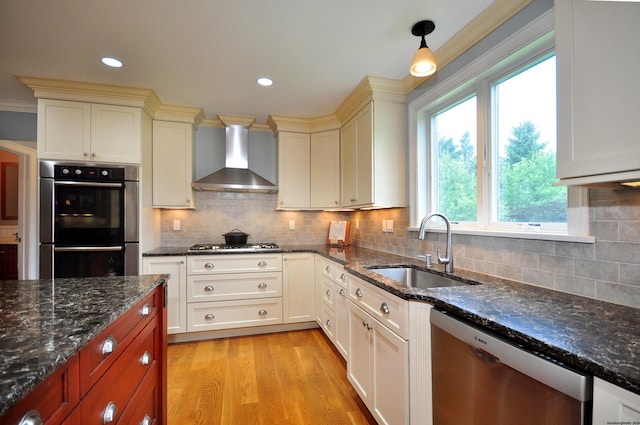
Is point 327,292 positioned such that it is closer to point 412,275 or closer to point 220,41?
point 412,275

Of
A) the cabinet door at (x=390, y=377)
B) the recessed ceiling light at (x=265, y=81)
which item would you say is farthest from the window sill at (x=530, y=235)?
the recessed ceiling light at (x=265, y=81)

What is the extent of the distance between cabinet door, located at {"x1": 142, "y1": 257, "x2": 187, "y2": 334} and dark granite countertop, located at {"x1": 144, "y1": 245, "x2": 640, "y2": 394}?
81.5 inches

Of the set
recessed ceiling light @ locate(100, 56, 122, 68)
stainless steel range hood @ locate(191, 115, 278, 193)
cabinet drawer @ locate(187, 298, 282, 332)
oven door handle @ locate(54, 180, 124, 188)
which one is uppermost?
recessed ceiling light @ locate(100, 56, 122, 68)

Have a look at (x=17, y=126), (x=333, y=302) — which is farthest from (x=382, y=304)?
(x=17, y=126)

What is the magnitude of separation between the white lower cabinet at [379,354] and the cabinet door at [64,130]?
2.61m

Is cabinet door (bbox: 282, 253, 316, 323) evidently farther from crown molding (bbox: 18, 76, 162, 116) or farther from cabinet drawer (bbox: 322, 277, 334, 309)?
crown molding (bbox: 18, 76, 162, 116)

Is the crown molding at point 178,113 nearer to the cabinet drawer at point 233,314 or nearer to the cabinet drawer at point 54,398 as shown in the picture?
the cabinet drawer at point 233,314

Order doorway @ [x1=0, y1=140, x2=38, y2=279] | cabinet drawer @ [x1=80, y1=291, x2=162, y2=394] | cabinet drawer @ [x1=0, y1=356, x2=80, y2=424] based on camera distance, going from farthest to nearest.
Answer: doorway @ [x1=0, y1=140, x2=38, y2=279] < cabinet drawer @ [x1=80, y1=291, x2=162, y2=394] < cabinet drawer @ [x1=0, y1=356, x2=80, y2=424]

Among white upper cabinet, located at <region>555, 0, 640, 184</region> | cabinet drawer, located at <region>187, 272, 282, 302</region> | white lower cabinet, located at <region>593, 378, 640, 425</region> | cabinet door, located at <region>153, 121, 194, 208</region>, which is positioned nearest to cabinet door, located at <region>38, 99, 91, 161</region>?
cabinet door, located at <region>153, 121, 194, 208</region>

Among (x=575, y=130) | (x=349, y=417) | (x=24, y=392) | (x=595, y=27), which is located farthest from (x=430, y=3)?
(x=349, y=417)

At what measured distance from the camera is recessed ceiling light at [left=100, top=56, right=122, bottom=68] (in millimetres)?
2078

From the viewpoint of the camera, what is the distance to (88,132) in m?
2.49

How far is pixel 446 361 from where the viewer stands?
1.13 m

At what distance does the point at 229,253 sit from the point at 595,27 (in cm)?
282
